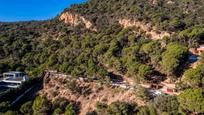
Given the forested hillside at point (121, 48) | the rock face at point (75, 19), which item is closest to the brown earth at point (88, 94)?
the forested hillside at point (121, 48)

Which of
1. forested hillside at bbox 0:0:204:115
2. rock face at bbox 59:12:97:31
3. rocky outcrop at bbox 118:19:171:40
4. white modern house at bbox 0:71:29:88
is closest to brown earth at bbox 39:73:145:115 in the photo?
forested hillside at bbox 0:0:204:115

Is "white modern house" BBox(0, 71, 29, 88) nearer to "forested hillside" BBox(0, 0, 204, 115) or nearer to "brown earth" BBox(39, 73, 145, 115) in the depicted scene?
"forested hillside" BBox(0, 0, 204, 115)

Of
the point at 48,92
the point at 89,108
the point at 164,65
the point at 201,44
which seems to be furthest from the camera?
the point at 201,44

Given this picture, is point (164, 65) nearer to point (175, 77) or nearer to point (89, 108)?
point (175, 77)

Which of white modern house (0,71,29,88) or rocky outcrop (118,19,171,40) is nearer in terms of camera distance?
white modern house (0,71,29,88)

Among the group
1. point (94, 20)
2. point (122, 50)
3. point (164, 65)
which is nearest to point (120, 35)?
point (122, 50)

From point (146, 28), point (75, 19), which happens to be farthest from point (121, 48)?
point (75, 19)

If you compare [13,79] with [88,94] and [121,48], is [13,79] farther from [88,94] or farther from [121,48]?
[121,48]
